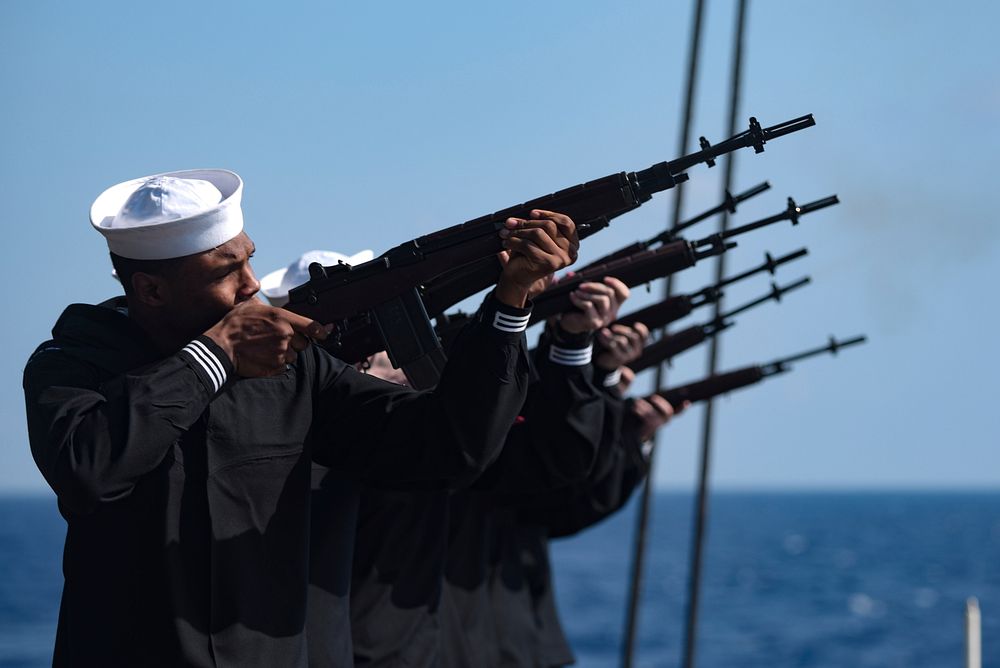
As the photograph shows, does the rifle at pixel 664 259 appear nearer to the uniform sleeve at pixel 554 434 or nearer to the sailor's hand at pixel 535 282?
the uniform sleeve at pixel 554 434

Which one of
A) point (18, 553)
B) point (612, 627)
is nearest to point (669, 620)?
point (612, 627)

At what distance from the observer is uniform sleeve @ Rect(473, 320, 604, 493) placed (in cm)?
512

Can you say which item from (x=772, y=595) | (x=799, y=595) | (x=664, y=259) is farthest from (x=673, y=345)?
(x=799, y=595)

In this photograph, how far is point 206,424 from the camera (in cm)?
351

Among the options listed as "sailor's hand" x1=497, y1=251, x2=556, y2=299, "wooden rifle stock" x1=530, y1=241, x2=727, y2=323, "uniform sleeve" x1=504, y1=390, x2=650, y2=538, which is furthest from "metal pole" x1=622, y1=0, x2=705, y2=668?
"sailor's hand" x1=497, y1=251, x2=556, y2=299

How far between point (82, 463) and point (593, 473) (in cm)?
378

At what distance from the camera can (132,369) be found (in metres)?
3.50

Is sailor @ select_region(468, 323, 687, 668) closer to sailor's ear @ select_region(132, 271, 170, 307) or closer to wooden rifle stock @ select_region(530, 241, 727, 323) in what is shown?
wooden rifle stock @ select_region(530, 241, 727, 323)

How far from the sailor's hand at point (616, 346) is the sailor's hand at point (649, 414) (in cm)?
170

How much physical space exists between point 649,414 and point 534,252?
15.4ft

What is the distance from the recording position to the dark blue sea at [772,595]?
4759 cm

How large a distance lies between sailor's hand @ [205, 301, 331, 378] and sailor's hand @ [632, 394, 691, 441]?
15.9 feet

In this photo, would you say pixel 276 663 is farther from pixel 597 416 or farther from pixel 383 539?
pixel 597 416

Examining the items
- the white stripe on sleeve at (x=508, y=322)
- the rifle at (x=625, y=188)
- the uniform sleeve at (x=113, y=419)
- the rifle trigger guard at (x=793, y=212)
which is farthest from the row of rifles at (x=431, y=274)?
the rifle trigger guard at (x=793, y=212)
